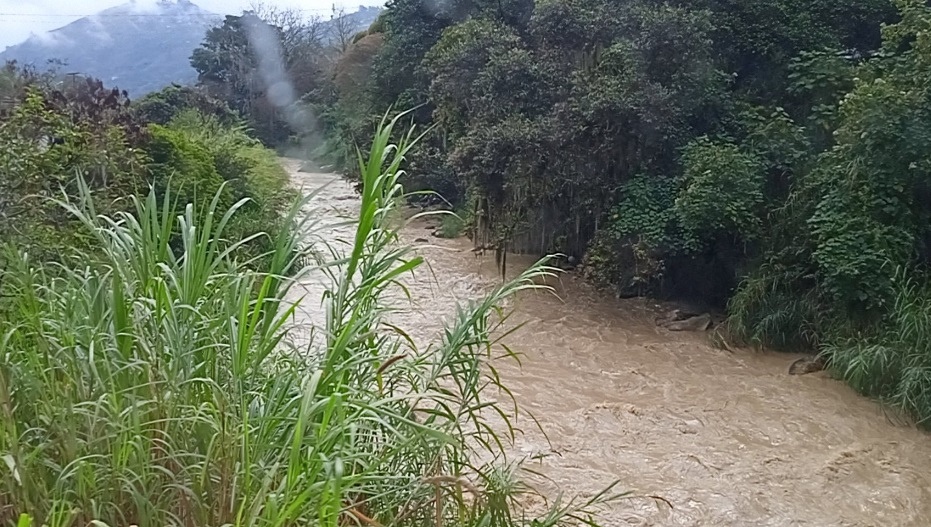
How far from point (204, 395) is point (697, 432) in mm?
3973

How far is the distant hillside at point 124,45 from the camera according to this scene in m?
5.86

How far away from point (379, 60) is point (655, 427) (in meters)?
9.69

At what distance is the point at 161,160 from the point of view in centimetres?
761

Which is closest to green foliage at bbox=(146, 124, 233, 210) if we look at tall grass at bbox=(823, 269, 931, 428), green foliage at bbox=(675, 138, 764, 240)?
green foliage at bbox=(675, 138, 764, 240)

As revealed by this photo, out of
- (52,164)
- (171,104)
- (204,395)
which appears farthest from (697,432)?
(171,104)

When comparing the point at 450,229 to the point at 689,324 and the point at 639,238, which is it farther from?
the point at 689,324

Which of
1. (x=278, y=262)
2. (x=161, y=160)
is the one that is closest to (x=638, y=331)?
(x=161, y=160)

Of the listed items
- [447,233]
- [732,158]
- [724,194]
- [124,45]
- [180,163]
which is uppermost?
[124,45]

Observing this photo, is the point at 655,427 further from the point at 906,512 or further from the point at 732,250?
the point at 732,250

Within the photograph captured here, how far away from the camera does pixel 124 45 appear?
244 inches

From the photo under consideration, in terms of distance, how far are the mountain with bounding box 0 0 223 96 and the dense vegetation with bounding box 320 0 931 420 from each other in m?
2.39

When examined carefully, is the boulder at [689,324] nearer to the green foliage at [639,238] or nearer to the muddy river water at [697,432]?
the muddy river water at [697,432]

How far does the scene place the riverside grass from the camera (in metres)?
1.75

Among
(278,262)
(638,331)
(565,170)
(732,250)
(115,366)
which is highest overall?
(278,262)
